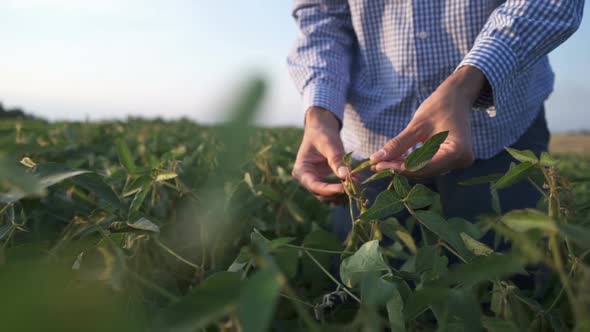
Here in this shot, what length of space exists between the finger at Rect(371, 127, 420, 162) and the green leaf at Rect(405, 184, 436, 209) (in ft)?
0.67

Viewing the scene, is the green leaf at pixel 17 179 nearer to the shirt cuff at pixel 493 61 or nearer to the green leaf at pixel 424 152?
the green leaf at pixel 424 152

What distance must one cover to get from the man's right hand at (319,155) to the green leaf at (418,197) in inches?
15.7

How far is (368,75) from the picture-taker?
1.64 meters

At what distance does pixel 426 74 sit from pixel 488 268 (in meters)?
1.24

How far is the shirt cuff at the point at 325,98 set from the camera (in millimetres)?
1336

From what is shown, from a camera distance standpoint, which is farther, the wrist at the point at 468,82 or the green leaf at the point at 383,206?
the wrist at the point at 468,82

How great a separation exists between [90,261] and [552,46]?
1110 mm

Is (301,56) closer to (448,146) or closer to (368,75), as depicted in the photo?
(368,75)

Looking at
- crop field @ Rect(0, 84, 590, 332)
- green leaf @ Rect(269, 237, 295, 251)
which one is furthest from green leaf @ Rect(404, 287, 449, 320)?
green leaf @ Rect(269, 237, 295, 251)

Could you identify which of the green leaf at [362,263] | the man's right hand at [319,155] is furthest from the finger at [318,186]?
the green leaf at [362,263]

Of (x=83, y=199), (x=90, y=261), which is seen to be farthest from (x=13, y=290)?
(x=83, y=199)

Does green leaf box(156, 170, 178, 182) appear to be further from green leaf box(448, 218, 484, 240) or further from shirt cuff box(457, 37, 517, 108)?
shirt cuff box(457, 37, 517, 108)

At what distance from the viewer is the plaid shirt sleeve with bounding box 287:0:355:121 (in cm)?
138

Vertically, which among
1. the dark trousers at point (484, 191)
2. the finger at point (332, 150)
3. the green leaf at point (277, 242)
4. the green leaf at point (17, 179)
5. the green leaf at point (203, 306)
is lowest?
the dark trousers at point (484, 191)
